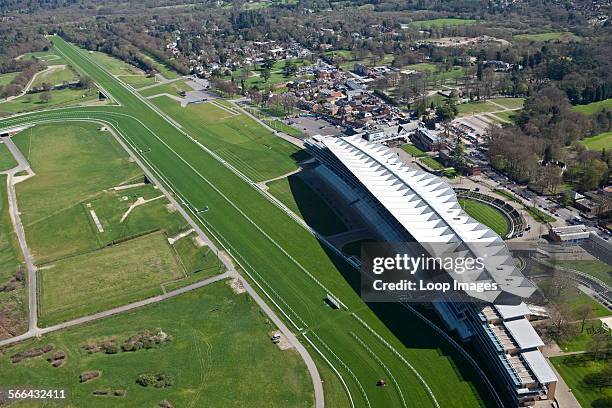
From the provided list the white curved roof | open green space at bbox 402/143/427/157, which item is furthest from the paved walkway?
open green space at bbox 402/143/427/157

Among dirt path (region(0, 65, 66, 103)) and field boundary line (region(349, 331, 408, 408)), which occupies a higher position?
dirt path (region(0, 65, 66, 103))

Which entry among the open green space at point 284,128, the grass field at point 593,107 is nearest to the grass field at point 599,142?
the grass field at point 593,107

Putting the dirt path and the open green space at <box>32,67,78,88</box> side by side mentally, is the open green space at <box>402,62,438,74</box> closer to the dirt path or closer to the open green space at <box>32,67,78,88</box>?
the open green space at <box>32,67,78,88</box>

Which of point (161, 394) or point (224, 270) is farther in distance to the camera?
point (224, 270)

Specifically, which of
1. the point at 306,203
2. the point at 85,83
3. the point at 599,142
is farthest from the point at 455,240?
the point at 85,83

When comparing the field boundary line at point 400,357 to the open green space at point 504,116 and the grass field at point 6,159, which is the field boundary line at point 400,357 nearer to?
the open green space at point 504,116

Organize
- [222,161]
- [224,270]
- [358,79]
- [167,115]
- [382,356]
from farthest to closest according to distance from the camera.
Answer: [358,79] → [167,115] → [222,161] → [224,270] → [382,356]

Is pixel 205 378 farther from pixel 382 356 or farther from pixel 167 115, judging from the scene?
pixel 167 115

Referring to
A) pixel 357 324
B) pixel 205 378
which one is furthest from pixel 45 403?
pixel 357 324
